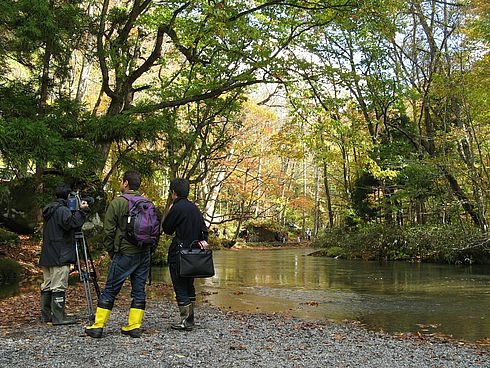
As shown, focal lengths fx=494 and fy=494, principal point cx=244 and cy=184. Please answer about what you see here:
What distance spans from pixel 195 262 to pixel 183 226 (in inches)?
17.5

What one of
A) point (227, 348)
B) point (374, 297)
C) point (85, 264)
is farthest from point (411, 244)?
point (227, 348)

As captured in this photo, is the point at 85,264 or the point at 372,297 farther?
the point at 372,297

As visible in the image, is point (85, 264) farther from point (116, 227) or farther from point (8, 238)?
point (8, 238)

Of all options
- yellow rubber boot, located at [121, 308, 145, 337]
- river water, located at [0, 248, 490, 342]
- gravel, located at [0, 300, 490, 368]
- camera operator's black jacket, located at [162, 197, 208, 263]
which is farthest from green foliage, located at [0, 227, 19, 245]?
yellow rubber boot, located at [121, 308, 145, 337]

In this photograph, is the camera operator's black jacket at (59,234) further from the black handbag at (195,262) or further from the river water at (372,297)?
the river water at (372,297)

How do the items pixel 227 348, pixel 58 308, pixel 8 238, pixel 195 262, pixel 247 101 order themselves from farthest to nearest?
pixel 247 101, pixel 8 238, pixel 58 308, pixel 195 262, pixel 227 348

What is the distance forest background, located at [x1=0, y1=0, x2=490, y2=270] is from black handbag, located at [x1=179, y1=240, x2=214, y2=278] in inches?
120

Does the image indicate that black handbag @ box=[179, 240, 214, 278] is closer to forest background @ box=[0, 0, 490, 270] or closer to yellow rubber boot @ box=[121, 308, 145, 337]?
yellow rubber boot @ box=[121, 308, 145, 337]

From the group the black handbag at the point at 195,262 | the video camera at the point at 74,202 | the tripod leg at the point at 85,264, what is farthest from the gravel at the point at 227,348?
the video camera at the point at 74,202

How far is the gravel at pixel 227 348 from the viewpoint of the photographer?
4.29 m

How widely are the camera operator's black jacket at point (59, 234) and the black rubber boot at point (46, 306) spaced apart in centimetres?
37

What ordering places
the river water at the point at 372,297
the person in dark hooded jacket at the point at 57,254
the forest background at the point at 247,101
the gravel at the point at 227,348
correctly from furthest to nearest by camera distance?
the forest background at the point at 247,101 < the river water at the point at 372,297 < the person in dark hooded jacket at the point at 57,254 < the gravel at the point at 227,348

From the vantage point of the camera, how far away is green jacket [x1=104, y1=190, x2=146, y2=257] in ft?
17.2

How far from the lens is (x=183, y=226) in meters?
5.72
